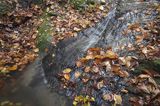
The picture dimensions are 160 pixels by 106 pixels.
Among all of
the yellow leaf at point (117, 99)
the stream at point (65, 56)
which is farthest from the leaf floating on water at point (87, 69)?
the yellow leaf at point (117, 99)

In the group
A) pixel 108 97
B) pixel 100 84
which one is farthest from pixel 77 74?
pixel 108 97

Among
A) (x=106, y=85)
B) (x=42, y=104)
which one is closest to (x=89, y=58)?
(x=106, y=85)

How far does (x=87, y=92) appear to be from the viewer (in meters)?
4.65

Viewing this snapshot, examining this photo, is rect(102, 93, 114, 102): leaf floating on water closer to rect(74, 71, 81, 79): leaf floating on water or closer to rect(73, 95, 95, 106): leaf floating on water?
rect(73, 95, 95, 106): leaf floating on water

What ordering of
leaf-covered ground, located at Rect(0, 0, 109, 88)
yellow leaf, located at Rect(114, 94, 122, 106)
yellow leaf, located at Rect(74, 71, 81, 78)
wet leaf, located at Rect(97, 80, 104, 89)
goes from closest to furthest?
yellow leaf, located at Rect(114, 94, 122, 106)
wet leaf, located at Rect(97, 80, 104, 89)
yellow leaf, located at Rect(74, 71, 81, 78)
leaf-covered ground, located at Rect(0, 0, 109, 88)

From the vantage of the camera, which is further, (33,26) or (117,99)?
(33,26)

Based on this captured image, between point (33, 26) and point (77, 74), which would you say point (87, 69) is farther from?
point (33, 26)

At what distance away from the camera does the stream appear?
504 centimetres

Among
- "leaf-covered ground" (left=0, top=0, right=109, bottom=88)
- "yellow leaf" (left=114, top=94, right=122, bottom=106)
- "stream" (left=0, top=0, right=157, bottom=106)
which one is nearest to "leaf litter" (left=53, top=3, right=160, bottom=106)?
"yellow leaf" (left=114, top=94, right=122, bottom=106)

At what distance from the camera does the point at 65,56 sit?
5.85 m

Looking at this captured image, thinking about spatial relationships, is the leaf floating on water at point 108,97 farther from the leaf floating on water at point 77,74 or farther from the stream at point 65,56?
the leaf floating on water at point 77,74

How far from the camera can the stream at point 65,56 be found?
5043 mm

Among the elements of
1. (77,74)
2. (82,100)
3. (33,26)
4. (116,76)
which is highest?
(33,26)

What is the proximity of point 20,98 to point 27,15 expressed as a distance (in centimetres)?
349
